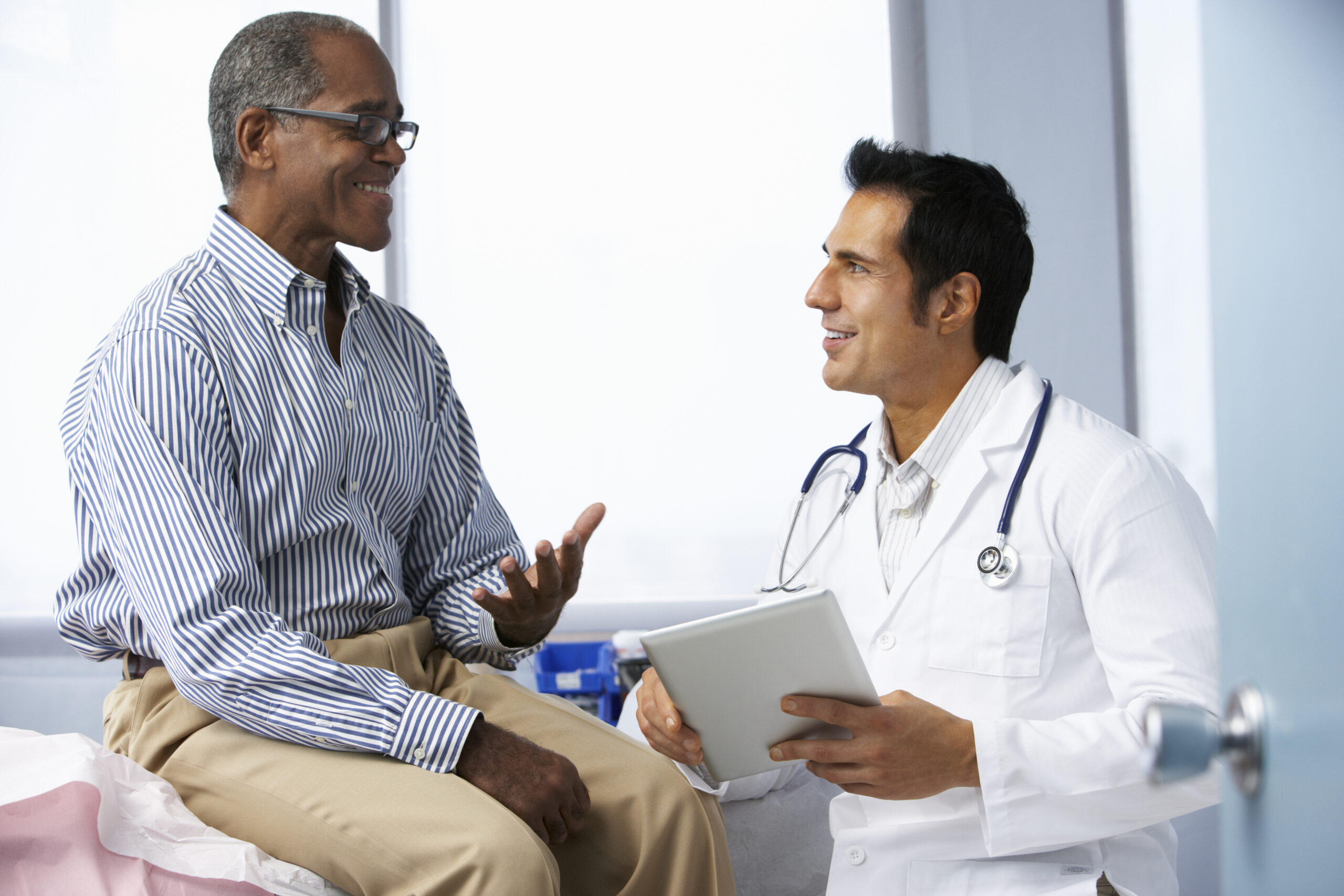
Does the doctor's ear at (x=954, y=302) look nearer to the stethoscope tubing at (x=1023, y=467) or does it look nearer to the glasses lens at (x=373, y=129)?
the stethoscope tubing at (x=1023, y=467)

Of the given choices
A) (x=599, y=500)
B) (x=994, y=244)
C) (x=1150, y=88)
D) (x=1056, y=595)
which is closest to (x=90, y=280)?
(x=599, y=500)

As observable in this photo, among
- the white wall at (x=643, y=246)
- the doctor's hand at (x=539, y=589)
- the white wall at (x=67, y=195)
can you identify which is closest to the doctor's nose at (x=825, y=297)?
the doctor's hand at (x=539, y=589)

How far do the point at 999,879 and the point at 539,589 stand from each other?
2.39 feet

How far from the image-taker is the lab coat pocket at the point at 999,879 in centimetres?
123

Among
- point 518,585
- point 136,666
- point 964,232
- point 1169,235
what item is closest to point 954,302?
point 964,232

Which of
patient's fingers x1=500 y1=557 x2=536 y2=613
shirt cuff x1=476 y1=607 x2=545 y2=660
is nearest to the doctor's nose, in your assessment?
patient's fingers x1=500 y1=557 x2=536 y2=613

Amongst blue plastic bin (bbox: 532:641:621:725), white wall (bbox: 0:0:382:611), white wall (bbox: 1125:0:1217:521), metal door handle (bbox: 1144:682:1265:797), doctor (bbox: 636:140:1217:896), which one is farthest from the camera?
white wall (bbox: 0:0:382:611)

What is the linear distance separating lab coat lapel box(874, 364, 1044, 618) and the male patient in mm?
443

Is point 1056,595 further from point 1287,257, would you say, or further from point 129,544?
point 129,544

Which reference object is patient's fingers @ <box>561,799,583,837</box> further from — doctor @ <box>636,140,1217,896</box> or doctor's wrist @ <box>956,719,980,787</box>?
doctor's wrist @ <box>956,719,980,787</box>

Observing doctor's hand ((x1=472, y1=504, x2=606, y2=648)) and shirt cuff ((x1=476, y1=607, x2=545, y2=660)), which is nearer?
doctor's hand ((x1=472, y1=504, x2=606, y2=648))

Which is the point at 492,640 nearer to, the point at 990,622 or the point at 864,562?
the point at 864,562

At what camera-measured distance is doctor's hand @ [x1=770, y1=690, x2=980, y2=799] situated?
114 centimetres

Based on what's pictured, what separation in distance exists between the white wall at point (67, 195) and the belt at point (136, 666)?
5.44 feet
